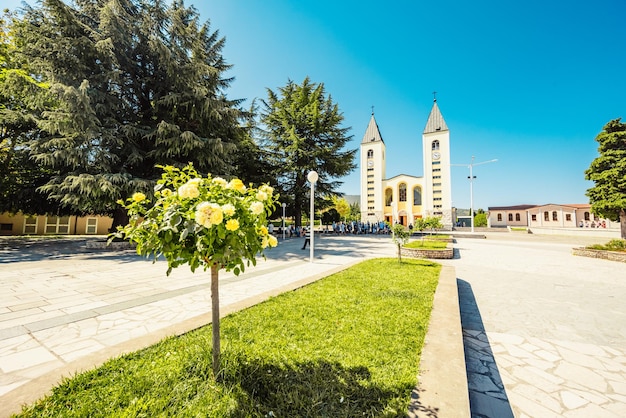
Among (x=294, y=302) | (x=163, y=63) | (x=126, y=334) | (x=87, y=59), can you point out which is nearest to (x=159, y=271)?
(x=126, y=334)

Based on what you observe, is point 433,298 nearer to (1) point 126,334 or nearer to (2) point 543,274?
(1) point 126,334

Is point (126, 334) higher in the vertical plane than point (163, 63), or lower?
lower

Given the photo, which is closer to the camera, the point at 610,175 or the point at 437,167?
the point at 610,175

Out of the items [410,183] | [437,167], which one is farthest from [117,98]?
[410,183]

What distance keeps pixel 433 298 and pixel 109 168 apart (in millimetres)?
13259

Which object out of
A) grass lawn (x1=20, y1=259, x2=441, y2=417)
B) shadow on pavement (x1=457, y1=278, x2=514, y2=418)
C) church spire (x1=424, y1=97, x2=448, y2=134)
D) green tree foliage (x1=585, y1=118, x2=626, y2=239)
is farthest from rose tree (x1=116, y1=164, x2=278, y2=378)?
church spire (x1=424, y1=97, x2=448, y2=134)

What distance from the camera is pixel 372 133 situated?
53.7 metres

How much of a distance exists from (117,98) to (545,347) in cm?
1663

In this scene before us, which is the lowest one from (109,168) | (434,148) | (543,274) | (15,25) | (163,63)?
(543,274)

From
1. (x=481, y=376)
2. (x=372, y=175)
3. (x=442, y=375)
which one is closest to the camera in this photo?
(x=442, y=375)

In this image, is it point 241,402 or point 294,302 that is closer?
point 241,402

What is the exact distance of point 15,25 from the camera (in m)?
13.4

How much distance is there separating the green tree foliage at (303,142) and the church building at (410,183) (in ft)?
78.4

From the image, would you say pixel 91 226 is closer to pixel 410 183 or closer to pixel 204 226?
pixel 204 226
